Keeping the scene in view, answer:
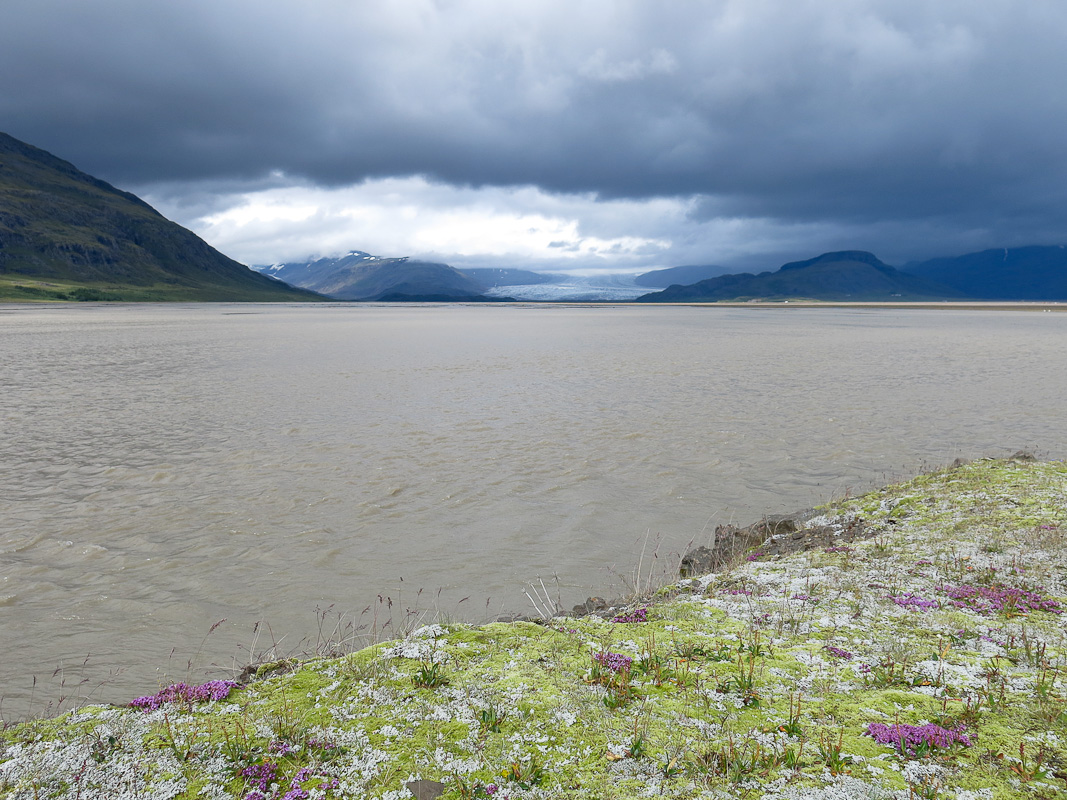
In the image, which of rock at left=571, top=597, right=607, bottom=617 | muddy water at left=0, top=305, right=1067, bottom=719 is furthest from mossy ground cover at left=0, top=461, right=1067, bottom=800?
muddy water at left=0, top=305, right=1067, bottom=719

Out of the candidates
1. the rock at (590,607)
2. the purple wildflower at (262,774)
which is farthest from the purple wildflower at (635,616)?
the purple wildflower at (262,774)

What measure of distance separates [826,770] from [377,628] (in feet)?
24.8

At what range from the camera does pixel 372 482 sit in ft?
59.7

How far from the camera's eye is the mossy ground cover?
5.02m

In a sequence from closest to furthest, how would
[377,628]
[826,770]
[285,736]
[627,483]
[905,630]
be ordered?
[826,770]
[285,736]
[905,630]
[377,628]
[627,483]

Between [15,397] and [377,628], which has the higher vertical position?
[15,397]

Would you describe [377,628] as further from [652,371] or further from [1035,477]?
[652,371]

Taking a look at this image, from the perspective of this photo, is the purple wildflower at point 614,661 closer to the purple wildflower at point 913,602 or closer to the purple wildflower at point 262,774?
the purple wildflower at point 262,774

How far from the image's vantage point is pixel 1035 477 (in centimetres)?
1423

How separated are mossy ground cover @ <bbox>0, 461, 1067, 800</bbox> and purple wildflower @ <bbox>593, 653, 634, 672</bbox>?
0.02 metres

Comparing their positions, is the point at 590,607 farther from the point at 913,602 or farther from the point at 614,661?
the point at 913,602

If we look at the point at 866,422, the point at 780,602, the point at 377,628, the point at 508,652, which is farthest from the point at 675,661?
the point at 866,422

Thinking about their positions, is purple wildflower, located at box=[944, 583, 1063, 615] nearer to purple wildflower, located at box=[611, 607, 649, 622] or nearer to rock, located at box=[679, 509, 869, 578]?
rock, located at box=[679, 509, 869, 578]

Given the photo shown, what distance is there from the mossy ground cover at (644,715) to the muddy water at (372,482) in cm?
320
